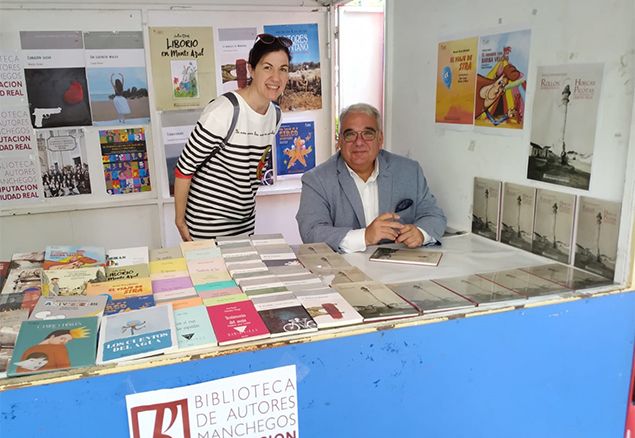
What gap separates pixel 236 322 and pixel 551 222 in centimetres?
99

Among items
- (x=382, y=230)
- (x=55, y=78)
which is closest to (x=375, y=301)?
(x=382, y=230)

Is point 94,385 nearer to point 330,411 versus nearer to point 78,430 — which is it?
point 78,430

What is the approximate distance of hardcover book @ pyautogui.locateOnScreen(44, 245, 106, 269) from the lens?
1292mm

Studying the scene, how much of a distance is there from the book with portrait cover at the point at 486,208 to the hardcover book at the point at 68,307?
1259 mm

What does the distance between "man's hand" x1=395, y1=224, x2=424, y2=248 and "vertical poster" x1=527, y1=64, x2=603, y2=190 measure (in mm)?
402

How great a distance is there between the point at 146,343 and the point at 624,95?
1.22m

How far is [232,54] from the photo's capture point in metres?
2.98

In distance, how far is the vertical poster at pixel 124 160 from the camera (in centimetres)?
286

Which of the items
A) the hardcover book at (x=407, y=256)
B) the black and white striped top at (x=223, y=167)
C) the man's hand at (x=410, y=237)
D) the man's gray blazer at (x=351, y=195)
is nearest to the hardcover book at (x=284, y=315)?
the hardcover book at (x=407, y=256)

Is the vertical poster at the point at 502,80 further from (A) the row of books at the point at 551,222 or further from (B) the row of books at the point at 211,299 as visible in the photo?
(B) the row of books at the point at 211,299

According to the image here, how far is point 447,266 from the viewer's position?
154cm

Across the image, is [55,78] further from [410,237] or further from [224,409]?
[224,409]

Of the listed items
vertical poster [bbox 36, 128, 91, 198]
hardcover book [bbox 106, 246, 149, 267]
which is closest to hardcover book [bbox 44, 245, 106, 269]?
hardcover book [bbox 106, 246, 149, 267]

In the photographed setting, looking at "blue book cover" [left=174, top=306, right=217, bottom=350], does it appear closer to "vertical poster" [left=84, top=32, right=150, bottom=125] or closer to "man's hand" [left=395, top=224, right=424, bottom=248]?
"man's hand" [left=395, top=224, right=424, bottom=248]
